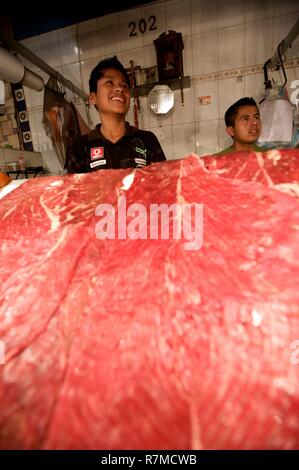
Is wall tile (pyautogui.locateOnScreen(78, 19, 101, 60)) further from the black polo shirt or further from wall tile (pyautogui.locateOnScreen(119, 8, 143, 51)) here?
the black polo shirt

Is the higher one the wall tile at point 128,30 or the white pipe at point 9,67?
the wall tile at point 128,30

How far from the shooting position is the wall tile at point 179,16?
3.75 meters

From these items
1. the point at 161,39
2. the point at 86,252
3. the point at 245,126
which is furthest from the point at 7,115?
the point at 86,252

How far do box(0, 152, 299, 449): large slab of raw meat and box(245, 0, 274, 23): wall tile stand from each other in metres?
4.10

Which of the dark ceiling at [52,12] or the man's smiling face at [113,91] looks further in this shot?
the dark ceiling at [52,12]

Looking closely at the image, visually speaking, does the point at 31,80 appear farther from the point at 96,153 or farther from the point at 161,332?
the point at 161,332

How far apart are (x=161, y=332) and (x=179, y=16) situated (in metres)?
4.89

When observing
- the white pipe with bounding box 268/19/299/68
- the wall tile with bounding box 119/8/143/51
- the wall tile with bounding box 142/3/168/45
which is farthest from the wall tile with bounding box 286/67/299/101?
the wall tile with bounding box 119/8/143/51

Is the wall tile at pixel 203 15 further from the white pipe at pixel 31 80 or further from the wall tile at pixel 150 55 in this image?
the white pipe at pixel 31 80

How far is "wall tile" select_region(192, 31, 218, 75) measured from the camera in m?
3.76

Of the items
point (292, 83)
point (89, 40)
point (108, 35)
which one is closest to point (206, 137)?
point (292, 83)

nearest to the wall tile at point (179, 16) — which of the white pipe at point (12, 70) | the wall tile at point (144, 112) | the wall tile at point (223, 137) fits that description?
the wall tile at point (144, 112)

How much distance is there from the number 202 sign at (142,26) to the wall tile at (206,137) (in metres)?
1.72
